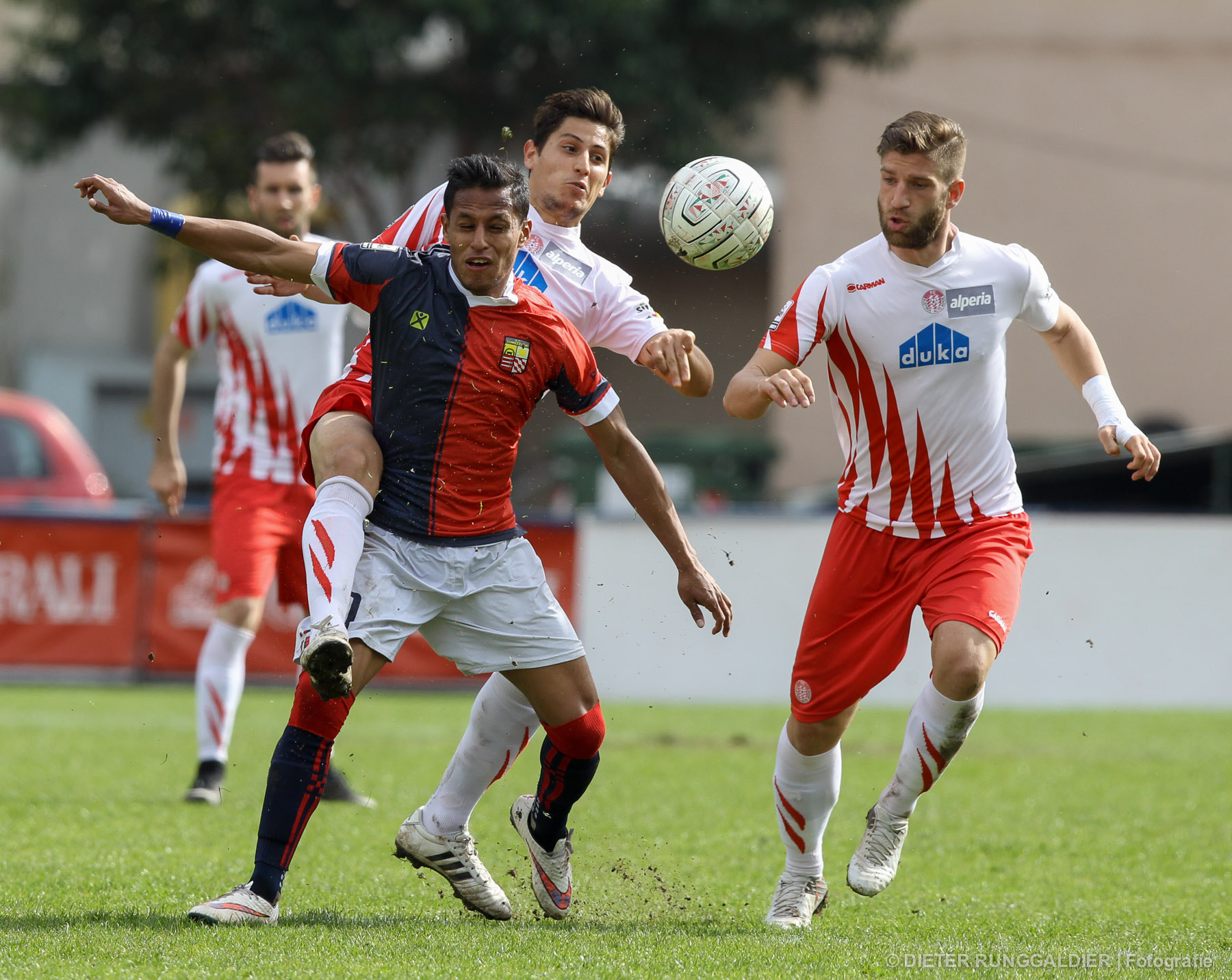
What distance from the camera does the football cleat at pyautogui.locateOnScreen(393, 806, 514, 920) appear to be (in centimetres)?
466

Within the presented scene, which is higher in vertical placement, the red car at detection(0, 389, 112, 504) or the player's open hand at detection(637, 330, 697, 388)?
the player's open hand at detection(637, 330, 697, 388)

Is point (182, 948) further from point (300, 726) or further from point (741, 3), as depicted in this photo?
point (741, 3)

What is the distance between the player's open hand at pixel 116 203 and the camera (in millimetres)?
4199

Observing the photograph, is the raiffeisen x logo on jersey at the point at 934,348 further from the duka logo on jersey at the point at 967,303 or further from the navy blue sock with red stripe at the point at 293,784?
the navy blue sock with red stripe at the point at 293,784

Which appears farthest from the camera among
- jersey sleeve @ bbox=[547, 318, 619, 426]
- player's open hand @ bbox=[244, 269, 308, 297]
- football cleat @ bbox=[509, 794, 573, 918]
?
football cleat @ bbox=[509, 794, 573, 918]

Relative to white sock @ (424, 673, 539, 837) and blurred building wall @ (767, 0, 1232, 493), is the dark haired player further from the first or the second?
blurred building wall @ (767, 0, 1232, 493)

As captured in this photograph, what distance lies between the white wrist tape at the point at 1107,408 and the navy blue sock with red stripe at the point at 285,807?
8.46ft

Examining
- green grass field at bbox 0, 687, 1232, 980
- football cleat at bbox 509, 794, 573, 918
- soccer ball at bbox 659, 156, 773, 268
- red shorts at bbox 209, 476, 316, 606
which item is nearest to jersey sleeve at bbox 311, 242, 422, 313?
soccer ball at bbox 659, 156, 773, 268

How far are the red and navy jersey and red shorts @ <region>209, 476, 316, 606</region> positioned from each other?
2.51 metres

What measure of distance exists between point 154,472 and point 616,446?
3.19 meters

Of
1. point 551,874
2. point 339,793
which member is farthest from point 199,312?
point 551,874

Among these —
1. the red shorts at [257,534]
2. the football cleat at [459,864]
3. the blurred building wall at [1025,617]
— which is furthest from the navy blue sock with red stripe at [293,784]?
the blurred building wall at [1025,617]

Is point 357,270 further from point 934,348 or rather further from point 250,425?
point 250,425

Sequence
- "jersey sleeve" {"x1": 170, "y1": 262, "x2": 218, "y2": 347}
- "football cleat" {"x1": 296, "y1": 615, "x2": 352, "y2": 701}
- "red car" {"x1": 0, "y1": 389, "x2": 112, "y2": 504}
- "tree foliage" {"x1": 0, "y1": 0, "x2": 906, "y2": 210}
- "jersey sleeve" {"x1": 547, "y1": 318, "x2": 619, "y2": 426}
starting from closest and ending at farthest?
"football cleat" {"x1": 296, "y1": 615, "x2": 352, "y2": 701} → "jersey sleeve" {"x1": 547, "y1": 318, "x2": 619, "y2": 426} → "jersey sleeve" {"x1": 170, "y1": 262, "x2": 218, "y2": 347} → "red car" {"x1": 0, "y1": 389, "x2": 112, "y2": 504} → "tree foliage" {"x1": 0, "y1": 0, "x2": 906, "y2": 210}
